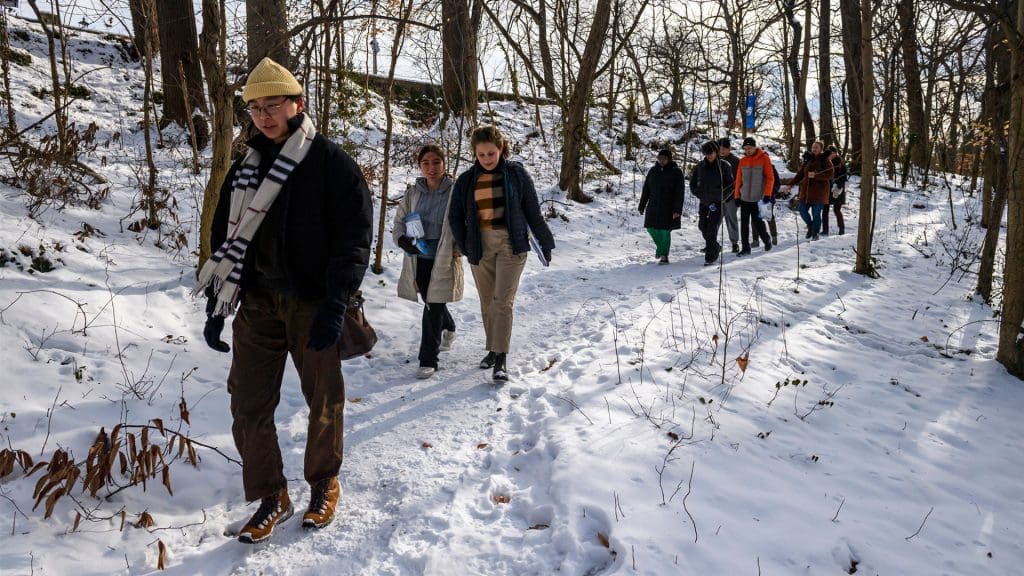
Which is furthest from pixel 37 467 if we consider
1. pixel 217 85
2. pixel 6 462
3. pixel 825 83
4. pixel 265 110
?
pixel 825 83

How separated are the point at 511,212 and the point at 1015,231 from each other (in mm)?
4926

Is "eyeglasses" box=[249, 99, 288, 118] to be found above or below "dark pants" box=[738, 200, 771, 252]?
above

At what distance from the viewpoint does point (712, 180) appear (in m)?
9.64

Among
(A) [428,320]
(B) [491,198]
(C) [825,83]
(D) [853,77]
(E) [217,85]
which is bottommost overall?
(A) [428,320]

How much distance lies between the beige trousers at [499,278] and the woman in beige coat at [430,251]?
0.88 ft

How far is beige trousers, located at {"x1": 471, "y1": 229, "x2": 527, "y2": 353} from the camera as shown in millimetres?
4941

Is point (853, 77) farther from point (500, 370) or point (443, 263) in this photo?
point (500, 370)

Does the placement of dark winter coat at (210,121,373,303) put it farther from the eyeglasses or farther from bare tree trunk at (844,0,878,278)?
bare tree trunk at (844,0,878,278)

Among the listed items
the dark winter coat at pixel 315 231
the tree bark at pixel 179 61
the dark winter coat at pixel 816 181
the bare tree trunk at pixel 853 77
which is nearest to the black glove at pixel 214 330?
the dark winter coat at pixel 315 231

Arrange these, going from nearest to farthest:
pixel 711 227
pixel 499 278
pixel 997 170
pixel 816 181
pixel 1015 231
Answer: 1. pixel 499 278
2. pixel 1015 231
3. pixel 997 170
4. pixel 711 227
5. pixel 816 181

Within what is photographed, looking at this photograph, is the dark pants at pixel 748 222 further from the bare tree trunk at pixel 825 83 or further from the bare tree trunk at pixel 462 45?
the bare tree trunk at pixel 825 83

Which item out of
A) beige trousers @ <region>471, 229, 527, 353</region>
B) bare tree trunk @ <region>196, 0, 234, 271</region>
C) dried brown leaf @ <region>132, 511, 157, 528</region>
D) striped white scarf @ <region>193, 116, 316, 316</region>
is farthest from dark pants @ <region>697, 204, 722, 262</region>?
dried brown leaf @ <region>132, 511, 157, 528</region>

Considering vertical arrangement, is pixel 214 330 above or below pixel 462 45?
below

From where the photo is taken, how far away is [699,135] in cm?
2144
